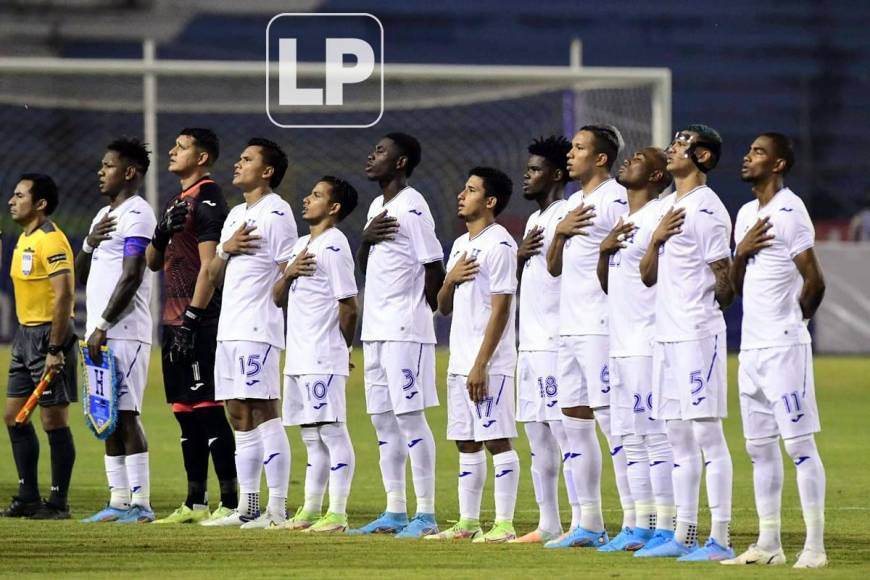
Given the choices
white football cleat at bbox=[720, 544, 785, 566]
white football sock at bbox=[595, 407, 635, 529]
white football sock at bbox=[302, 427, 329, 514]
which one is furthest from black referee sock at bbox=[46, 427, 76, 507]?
white football cleat at bbox=[720, 544, 785, 566]

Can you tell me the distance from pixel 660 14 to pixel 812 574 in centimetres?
4064

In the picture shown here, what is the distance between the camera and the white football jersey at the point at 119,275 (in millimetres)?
10922

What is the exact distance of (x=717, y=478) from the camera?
8.77 m

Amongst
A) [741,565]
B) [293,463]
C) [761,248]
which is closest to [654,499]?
[741,565]

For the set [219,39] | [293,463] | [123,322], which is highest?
[219,39]

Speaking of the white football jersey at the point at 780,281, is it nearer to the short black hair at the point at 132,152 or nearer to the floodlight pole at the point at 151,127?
the short black hair at the point at 132,152

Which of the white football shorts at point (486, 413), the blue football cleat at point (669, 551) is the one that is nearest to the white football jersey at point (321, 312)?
the white football shorts at point (486, 413)

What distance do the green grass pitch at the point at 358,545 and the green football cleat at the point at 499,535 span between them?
18cm

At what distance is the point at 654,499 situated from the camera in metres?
9.23

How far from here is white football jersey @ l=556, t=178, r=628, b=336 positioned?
9.56m

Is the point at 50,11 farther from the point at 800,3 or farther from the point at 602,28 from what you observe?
the point at 800,3

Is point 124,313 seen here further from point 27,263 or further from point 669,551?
point 669,551

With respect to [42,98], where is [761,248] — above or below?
below

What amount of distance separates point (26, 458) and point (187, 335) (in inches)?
55.8
